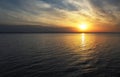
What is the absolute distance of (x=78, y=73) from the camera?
23156 millimetres

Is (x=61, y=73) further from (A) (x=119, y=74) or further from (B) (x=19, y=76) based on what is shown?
(A) (x=119, y=74)

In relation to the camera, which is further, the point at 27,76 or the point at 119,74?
the point at 119,74

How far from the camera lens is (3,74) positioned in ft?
71.8

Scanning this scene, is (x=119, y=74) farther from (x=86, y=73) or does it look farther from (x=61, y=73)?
(x=61, y=73)

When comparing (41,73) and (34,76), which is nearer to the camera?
(34,76)

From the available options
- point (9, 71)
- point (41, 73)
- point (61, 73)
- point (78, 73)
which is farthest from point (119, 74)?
point (9, 71)

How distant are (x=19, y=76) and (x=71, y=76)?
8.03 metres

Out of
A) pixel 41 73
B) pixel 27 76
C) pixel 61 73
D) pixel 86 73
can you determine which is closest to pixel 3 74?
pixel 27 76

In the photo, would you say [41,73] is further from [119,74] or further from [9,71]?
[119,74]

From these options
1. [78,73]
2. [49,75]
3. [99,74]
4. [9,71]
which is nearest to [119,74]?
[99,74]

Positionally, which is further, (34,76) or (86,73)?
(86,73)

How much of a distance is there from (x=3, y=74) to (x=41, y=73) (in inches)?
236

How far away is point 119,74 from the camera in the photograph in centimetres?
2264

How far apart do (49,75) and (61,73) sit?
2.30 meters
